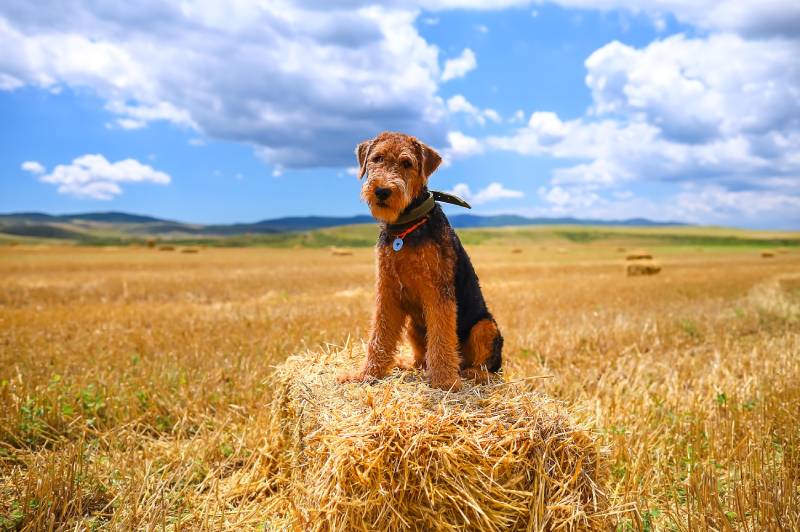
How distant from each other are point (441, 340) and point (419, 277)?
51cm

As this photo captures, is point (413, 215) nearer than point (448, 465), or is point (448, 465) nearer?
point (448, 465)

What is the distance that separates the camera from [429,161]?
4.01 m

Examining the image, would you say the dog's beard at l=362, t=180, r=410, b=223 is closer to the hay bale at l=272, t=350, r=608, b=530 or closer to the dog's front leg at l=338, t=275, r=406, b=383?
the dog's front leg at l=338, t=275, r=406, b=383

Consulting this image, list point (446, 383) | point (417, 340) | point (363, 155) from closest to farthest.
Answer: point (446, 383) < point (363, 155) < point (417, 340)

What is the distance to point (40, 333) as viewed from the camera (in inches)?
363

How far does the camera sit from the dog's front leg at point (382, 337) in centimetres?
421

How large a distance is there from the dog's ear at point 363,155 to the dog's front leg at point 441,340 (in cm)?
109

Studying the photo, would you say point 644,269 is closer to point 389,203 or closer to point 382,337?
point 382,337

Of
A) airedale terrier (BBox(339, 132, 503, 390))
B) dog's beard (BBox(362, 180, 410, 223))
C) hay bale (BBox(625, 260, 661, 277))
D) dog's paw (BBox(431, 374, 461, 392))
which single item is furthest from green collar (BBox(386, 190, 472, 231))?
hay bale (BBox(625, 260, 661, 277))

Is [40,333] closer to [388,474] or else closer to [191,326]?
[191,326]

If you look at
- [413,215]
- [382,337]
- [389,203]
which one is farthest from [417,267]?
[382,337]

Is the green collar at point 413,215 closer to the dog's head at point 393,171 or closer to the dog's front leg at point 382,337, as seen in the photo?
the dog's head at point 393,171

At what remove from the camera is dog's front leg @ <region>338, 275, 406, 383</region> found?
4215 millimetres

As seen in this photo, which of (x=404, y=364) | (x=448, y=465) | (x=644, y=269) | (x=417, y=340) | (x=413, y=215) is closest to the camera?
(x=448, y=465)
